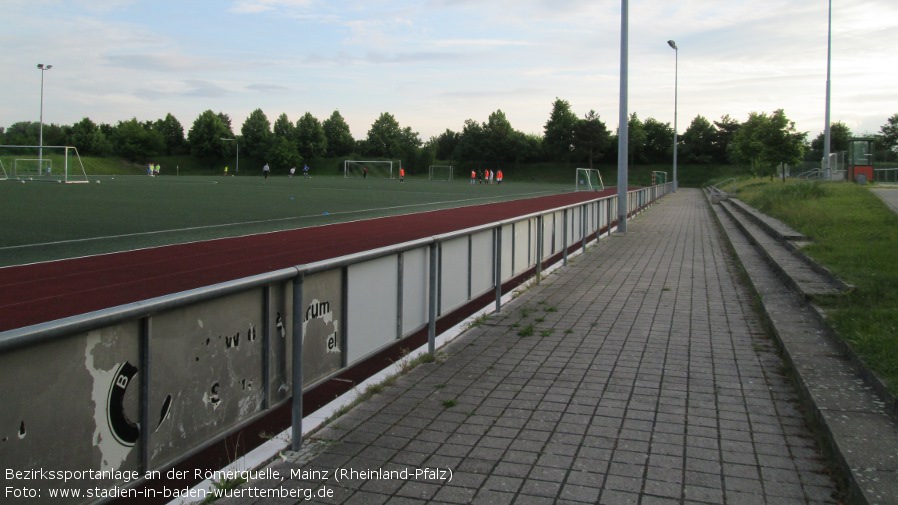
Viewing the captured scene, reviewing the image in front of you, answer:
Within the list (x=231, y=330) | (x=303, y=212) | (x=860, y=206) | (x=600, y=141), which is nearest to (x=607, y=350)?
(x=231, y=330)

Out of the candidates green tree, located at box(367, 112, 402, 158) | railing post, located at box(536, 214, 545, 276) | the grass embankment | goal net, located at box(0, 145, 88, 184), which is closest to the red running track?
railing post, located at box(536, 214, 545, 276)

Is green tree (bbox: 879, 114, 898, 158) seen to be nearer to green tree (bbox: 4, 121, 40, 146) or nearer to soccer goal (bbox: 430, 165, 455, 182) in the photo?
soccer goal (bbox: 430, 165, 455, 182)

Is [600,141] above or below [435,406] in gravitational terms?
above

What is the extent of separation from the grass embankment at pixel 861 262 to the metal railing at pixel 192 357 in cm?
337

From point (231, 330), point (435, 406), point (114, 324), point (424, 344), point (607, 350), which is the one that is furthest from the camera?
point (424, 344)

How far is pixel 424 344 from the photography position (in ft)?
24.6

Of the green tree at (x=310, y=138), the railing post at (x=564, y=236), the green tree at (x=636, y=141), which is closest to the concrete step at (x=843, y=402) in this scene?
the railing post at (x=564, y=236)

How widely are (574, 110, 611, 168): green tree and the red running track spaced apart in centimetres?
9006

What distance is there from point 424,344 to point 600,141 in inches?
3996

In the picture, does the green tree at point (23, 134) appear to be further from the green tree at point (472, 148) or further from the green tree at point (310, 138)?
the green tree at point (472, 148)

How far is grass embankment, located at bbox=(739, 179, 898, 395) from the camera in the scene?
585 centimetres

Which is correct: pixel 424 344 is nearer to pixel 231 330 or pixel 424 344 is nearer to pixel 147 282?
pixel 231 330

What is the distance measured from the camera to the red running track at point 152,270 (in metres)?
8.86

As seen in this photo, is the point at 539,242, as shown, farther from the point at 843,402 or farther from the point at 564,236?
the point at 843,402
